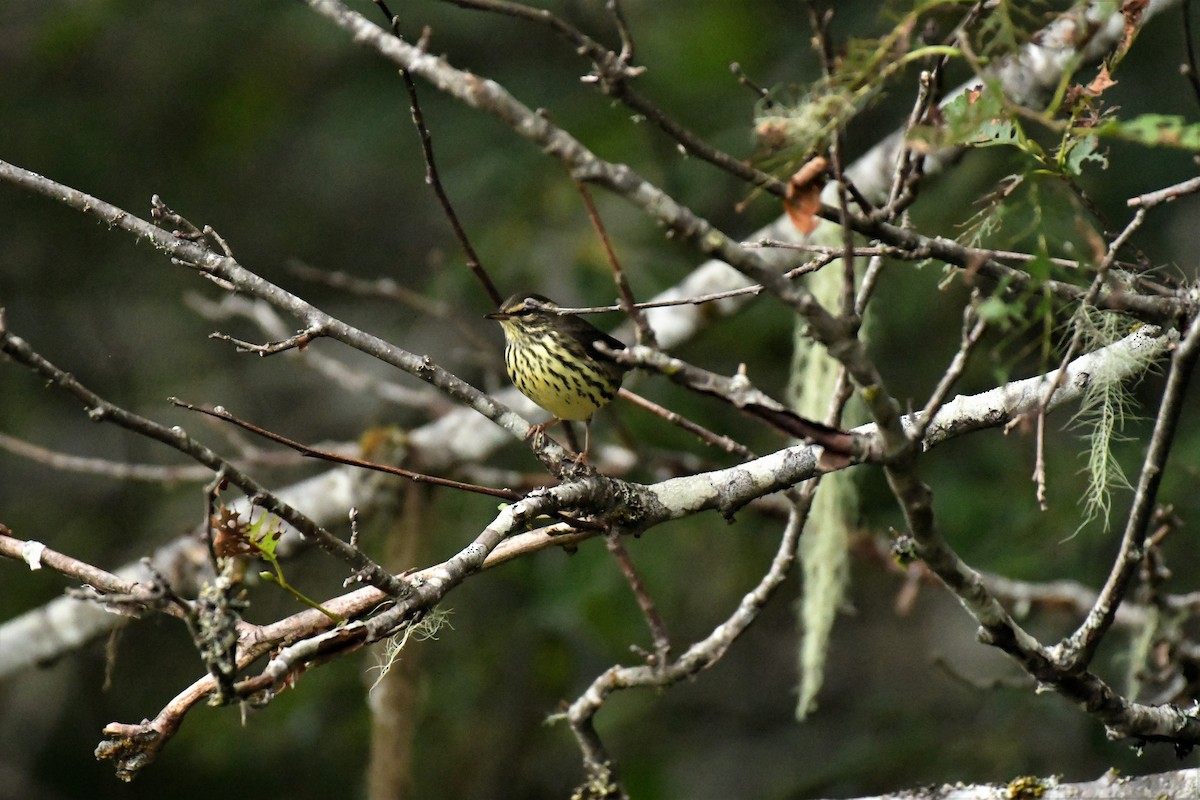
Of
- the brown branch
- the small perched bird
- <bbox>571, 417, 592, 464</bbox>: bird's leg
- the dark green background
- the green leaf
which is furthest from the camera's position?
the dark green background

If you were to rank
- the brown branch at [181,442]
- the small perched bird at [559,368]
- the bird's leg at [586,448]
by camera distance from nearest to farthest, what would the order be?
the brown branch at [181,442] < the bird's leg at [586,448] < the small perched bird at [559,368]

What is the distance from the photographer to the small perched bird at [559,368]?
166 inches

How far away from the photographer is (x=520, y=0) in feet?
23.6

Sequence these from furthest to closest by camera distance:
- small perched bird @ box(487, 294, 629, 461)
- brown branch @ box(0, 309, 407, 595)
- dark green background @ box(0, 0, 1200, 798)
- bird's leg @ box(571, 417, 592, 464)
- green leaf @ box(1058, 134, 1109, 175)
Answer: dark green background @ box(0, 0, 1200, 798) → small perched bird @ box(487, 294, 629, 461) → bird's leg @ box(571, 417, 592, 464) → green leaf @ box(1058, 134, 1109, 175) → brown branch @ box(0, 309, 407, 595)

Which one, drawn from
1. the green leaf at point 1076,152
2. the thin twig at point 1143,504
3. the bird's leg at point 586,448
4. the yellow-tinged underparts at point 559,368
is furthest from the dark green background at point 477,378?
the green leaf at point 1076,152

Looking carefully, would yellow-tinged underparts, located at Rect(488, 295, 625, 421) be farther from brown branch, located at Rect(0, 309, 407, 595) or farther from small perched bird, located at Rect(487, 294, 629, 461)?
brown branch, located at Rect(0, 309, 407, 595)

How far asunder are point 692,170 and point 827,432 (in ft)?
16.5

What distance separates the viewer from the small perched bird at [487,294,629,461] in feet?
13.8

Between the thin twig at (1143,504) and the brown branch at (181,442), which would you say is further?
the thin twig at (1143,504)

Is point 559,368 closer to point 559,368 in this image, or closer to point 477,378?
point 559,368

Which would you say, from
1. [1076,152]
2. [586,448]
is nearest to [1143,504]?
[1076,152]

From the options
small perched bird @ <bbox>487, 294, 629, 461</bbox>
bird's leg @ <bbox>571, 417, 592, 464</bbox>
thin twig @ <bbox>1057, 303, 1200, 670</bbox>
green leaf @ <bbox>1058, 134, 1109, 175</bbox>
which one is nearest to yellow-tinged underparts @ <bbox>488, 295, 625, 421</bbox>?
small perched bird @ <bbox>487, 294, 629, 461</bbox>

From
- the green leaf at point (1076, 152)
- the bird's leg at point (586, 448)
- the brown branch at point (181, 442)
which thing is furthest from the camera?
the bird's leg at point (586, 448)

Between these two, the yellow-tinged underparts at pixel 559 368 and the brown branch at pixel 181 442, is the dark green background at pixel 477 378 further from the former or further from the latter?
the brown branch at pixel 181 442
